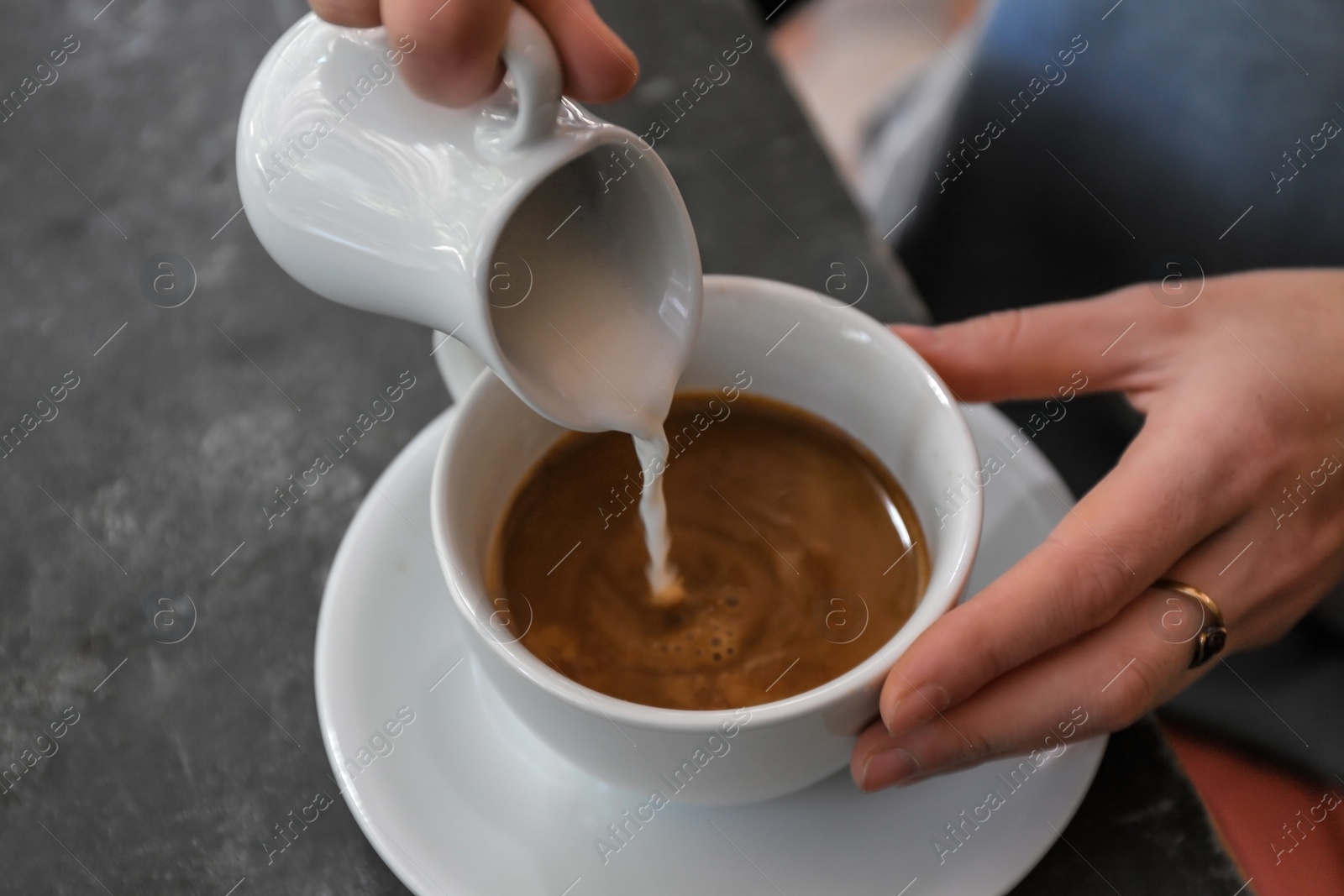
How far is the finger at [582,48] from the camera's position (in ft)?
1.97

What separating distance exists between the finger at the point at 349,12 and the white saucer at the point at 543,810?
17.2 inches

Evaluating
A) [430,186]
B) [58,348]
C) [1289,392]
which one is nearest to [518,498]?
[430,186]

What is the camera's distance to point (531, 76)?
0.55 metres

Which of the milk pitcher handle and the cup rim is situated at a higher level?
the milk pitcher handle

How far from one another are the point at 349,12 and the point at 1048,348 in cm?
62

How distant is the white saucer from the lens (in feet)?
2.42

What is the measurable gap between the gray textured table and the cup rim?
0.89 ft

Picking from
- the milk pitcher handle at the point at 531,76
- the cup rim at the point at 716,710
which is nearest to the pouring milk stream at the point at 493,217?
the milk pitcher handle at the point at 531,76

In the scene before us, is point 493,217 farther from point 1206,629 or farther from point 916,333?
point 1206,629

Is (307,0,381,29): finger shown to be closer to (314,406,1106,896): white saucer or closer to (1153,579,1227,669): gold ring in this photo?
(314,406,1106,896): white saucer

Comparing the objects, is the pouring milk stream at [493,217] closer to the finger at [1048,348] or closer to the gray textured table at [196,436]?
the finger at [1048,348]

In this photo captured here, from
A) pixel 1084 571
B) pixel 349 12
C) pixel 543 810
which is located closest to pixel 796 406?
pixel 1084 571

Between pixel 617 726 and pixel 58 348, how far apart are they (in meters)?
0.81

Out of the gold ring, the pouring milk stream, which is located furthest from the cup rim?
the gold ring
